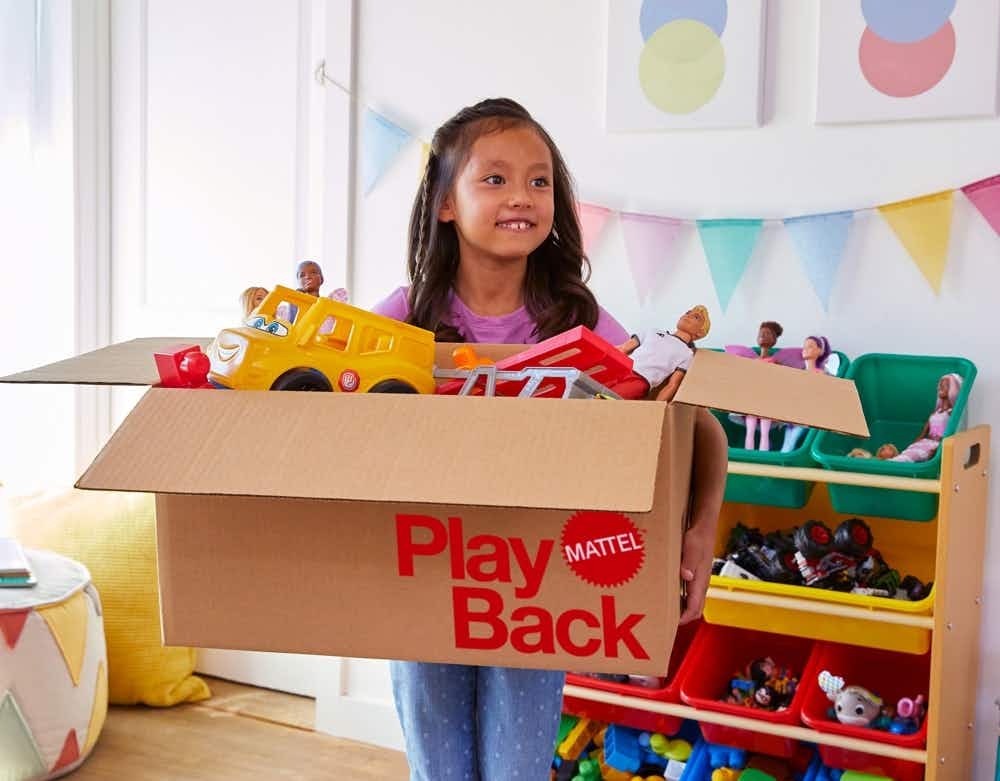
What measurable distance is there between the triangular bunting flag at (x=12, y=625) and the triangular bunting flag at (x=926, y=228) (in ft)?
5.64

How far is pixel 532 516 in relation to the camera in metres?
0.88

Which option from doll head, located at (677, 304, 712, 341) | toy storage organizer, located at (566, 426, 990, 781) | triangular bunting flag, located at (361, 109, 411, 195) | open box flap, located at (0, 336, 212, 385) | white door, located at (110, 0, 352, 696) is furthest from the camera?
white door, located at (110, 0, 352, 696)

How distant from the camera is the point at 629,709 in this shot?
192 cm

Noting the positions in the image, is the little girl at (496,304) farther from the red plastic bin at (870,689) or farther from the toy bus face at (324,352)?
the red plastic bin at (870,689)

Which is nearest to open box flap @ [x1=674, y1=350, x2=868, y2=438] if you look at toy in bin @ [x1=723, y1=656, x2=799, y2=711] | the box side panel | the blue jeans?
the box side panel

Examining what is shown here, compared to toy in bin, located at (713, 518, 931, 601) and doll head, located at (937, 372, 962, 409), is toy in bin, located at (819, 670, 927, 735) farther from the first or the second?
doll head, located at (937, 372, 962, 409)

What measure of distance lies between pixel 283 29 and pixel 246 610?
76.0 inches

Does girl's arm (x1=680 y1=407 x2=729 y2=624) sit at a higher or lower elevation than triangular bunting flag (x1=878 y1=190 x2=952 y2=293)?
lower

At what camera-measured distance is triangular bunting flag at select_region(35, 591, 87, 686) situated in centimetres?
209

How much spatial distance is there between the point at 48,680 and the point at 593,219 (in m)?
1.34

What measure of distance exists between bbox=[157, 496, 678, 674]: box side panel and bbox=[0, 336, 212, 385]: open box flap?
0.40 ft

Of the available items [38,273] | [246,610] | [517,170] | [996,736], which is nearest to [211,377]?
[246,610]

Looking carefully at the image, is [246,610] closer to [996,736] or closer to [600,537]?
[600,537]

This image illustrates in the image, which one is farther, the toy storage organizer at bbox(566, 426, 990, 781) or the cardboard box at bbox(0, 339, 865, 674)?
the toy storage organizer at bbox(566, 426, 990, 781)
